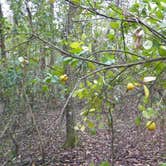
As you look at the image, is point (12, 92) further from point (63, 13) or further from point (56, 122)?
point (56, 122)

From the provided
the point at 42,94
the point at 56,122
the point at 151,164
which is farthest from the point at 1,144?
the point at 56,122

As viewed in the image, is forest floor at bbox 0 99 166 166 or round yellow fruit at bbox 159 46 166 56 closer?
round yellow fruit at bbox 159 46 166 56

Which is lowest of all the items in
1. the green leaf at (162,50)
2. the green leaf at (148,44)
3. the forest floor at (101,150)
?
the forest floor at (101,150)

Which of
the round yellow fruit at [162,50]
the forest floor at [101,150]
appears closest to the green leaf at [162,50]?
the round yellow fruit at [162,50]

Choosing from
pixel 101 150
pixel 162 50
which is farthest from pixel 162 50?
pixel 101 150

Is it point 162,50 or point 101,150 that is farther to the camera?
point 101,150

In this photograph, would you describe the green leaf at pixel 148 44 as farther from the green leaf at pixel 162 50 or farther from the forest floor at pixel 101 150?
the forest floor at pixel 101 150

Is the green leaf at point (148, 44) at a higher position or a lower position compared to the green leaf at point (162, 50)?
higher

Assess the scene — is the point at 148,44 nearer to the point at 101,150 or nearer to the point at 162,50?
the point at 162,50

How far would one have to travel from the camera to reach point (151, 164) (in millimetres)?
4910

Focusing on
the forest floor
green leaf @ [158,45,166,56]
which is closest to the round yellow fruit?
green leaf @ [158,45,166,56]

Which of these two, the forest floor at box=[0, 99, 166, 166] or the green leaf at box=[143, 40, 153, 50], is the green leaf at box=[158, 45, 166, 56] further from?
the forest floor at box=[0, 99, 166, 166]

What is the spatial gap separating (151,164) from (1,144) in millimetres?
2085

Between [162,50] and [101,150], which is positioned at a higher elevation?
[162,50]
